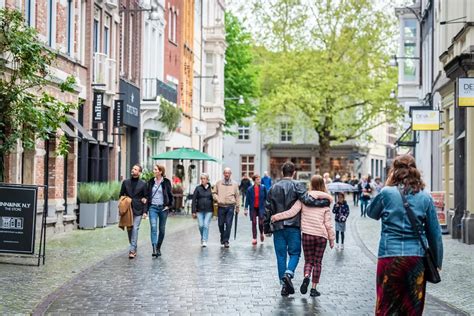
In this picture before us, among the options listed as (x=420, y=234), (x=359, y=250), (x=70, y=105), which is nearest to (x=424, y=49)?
(x=359, y=250)

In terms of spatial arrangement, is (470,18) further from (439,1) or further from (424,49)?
(424,49)

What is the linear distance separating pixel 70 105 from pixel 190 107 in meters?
34.8

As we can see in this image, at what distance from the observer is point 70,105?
17422mm

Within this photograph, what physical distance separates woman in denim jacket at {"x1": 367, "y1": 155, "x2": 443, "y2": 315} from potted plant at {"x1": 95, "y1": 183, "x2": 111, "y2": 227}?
2032cm

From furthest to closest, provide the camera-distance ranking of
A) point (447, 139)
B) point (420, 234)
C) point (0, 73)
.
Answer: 1. point (447, 139)
2. point (0, 73)
3. point (420, 234)

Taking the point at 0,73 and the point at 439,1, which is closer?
the point at 0,73

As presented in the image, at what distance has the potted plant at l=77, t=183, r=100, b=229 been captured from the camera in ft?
89.1

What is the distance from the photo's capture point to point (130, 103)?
117 feet

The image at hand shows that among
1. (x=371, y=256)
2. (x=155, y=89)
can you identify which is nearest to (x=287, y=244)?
(x=371, y=256)

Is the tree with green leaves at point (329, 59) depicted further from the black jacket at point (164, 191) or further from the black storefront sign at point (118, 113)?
the black jacket at point (164, 191)

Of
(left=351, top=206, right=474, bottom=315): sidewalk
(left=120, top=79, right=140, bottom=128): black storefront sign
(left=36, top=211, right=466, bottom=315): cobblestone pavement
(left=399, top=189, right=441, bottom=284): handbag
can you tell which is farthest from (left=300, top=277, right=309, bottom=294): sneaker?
(left=120, top=79, right=140, bottom=128): black storefront sign

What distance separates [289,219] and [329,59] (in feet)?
137

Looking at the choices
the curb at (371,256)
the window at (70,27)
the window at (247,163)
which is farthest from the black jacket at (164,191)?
the window at (247,163)

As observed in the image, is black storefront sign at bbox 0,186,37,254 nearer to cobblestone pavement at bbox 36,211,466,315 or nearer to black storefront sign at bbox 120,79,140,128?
cobblestone pavement at bbox 36,211,466,315
